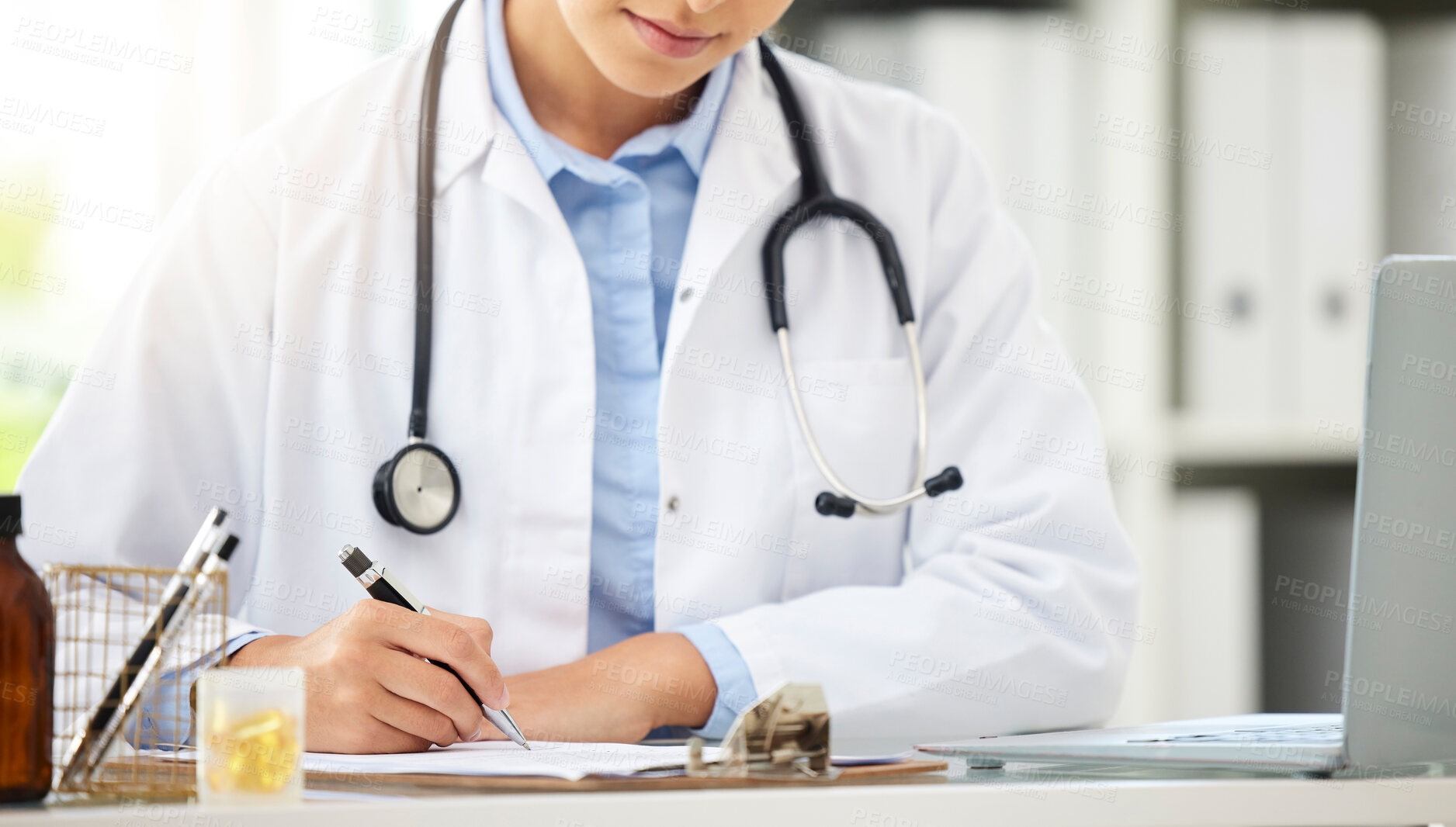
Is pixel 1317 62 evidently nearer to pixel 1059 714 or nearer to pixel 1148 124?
pixel 1148 124

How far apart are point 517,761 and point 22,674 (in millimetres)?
259

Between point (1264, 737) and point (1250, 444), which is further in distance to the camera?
point (1250, 444)

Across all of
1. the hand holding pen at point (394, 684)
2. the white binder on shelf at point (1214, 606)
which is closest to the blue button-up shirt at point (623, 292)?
the hand holding pen at point (394, 684)

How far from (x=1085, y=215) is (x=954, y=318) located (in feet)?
4.30

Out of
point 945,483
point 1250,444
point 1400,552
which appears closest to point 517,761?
point 1400,552

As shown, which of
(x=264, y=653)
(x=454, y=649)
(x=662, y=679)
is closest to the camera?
(x=454, y=649)

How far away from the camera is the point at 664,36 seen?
3.89ft

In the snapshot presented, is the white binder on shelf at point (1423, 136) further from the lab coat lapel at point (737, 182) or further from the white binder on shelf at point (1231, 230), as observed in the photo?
the lab coat lapel at point (737, 182)

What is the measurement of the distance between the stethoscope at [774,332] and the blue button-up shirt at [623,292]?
0.34 feet

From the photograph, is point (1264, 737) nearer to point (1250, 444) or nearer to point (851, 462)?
point (851, 462)

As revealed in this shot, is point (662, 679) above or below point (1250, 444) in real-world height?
below

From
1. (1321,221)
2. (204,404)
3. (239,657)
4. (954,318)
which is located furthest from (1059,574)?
(1321,221)

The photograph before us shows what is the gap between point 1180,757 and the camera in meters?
0.69

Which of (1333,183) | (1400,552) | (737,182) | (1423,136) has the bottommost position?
(1400,552)
